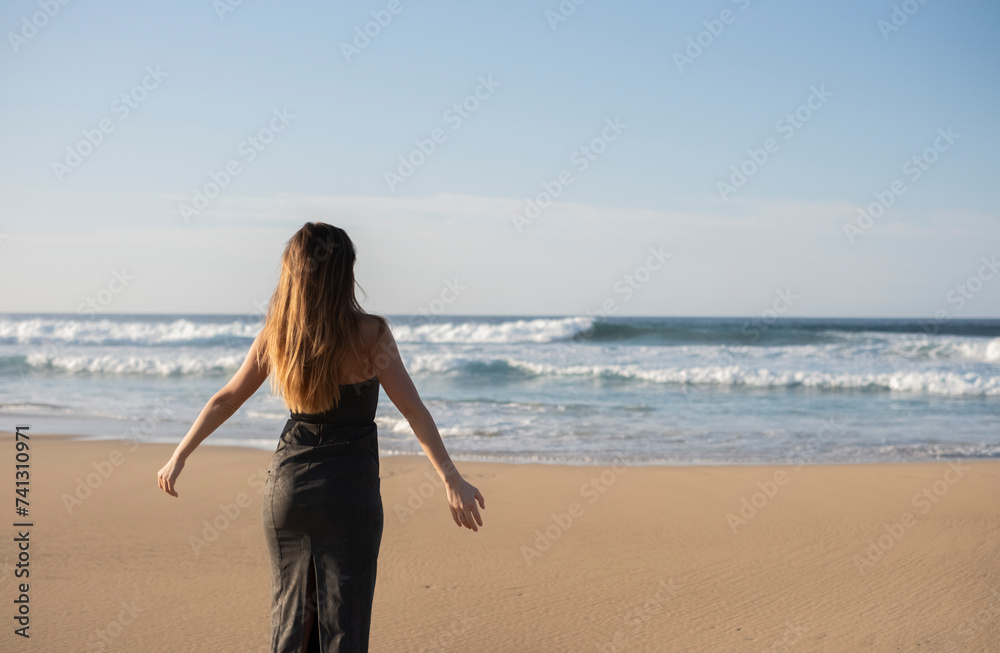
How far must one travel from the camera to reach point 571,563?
14.2 ft

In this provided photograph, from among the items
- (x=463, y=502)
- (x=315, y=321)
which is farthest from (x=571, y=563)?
(x=315, y=321)

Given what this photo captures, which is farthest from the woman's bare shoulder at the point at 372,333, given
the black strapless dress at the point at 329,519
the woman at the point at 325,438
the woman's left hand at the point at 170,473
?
the woman's left hand at the point at 170,473

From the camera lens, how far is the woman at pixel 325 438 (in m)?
2.06

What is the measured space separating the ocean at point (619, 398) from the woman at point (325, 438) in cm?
546

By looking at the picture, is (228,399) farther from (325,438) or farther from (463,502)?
(463,502)

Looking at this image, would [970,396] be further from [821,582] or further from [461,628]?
[461,628]

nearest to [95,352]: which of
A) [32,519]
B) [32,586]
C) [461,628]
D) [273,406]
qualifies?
[273,406]

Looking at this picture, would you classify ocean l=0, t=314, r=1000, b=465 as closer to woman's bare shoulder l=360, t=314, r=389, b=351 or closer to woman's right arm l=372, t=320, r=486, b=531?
woman's right arm l=372, t=320, r=486, b=531

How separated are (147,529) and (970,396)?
14525 millimetres

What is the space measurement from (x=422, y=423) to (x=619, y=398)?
11713 millimetres

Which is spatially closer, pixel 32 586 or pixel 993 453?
pixel 32 586

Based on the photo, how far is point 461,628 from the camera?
3.46 metres

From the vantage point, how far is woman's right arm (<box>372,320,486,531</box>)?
2.10 meters

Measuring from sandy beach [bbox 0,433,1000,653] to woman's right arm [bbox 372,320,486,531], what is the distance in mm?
1501
